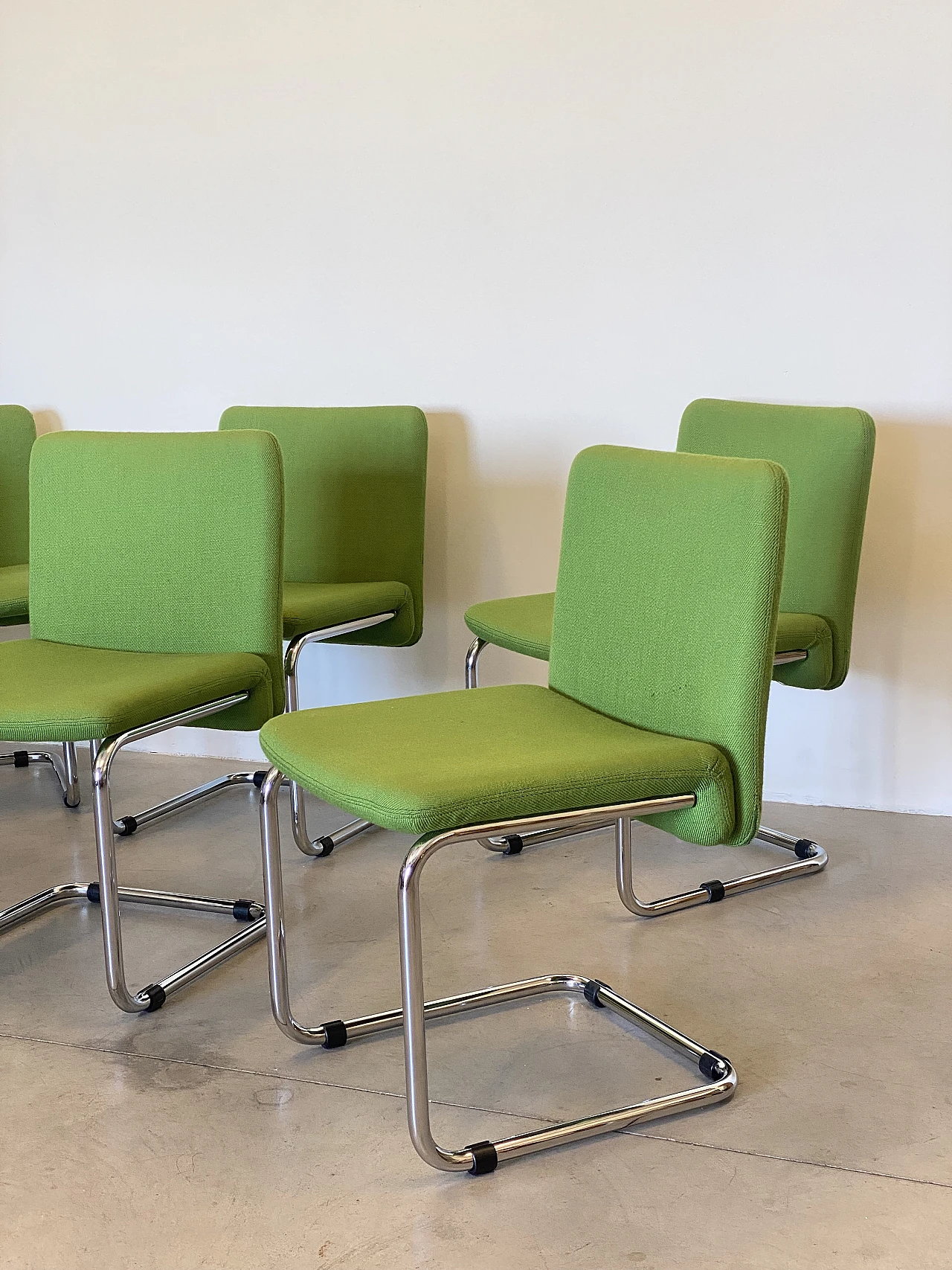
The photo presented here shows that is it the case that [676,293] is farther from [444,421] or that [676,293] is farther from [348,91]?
[348,91]

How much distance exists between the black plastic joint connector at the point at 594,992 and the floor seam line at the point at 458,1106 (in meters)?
0.33

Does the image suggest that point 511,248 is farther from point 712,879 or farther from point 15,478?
point 712,879

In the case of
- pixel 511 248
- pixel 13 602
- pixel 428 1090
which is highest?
pixel 511 248

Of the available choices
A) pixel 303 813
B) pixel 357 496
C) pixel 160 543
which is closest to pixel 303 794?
pixel 303 813

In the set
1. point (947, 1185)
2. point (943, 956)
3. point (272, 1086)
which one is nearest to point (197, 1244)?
point (272, 1086)

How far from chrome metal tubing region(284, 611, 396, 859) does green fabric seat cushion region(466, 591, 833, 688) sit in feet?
0.86

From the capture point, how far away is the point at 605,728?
6.23ft

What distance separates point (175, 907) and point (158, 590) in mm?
611

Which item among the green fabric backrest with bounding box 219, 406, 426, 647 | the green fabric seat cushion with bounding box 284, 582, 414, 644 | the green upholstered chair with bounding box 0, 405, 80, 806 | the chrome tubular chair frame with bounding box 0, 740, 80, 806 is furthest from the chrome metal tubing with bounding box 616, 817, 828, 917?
the green upholstered chair with bounding box 0, 405, 80, 806

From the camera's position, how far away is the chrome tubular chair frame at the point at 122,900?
6.62 ft

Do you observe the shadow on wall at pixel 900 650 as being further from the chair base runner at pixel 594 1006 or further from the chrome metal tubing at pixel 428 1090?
the chrome metal tubing at pixel 428 1090

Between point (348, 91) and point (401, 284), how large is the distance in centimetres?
47

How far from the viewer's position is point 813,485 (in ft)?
8.79

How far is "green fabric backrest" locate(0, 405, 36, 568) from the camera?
11.3ft
